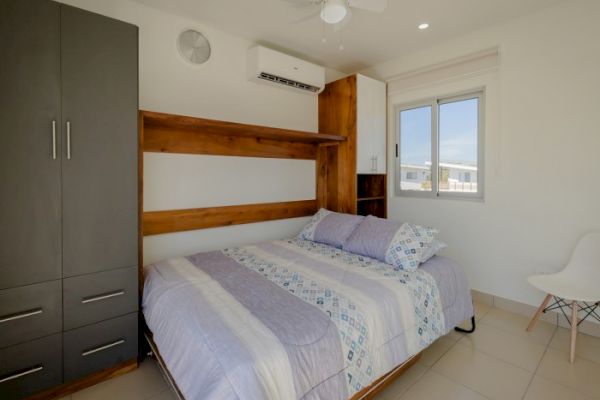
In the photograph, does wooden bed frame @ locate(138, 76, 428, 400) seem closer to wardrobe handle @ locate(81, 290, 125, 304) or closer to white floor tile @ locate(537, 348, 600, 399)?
wardrobe handle @ locate(81, 290, 125, 304)

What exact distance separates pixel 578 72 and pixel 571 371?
212cm

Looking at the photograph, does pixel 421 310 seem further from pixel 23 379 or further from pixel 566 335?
pixel 23 379

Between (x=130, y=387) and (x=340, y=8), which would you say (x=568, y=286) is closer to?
(x=340, y=8)

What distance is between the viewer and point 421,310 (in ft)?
5.83

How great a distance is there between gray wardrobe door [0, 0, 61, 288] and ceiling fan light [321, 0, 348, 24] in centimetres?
145

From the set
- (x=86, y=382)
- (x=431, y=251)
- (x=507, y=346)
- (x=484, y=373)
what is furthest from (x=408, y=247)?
(x=86, y=382)

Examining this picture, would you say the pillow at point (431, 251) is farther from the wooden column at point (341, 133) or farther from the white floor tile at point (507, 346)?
the wooden column at point (341, 133)

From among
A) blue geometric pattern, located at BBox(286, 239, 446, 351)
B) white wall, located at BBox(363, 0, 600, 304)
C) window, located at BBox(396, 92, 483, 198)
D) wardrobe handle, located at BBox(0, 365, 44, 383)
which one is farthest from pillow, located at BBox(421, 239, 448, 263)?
wardrobe handle, located at BBox(0, 365, 44, 383)

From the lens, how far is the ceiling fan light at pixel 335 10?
169 centimetres

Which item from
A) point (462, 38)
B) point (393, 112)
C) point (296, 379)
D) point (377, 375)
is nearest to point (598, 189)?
point (462, 38)

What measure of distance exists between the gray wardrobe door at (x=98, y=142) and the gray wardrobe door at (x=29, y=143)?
2.0 inches

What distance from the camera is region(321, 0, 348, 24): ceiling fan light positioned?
Result: 1690 millimetres

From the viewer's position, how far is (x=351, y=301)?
1.53 metres

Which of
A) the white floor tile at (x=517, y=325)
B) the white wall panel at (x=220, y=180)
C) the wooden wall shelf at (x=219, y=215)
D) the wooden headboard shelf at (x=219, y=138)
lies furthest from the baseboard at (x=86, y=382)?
the white floor tile at (x=517, y=325)
